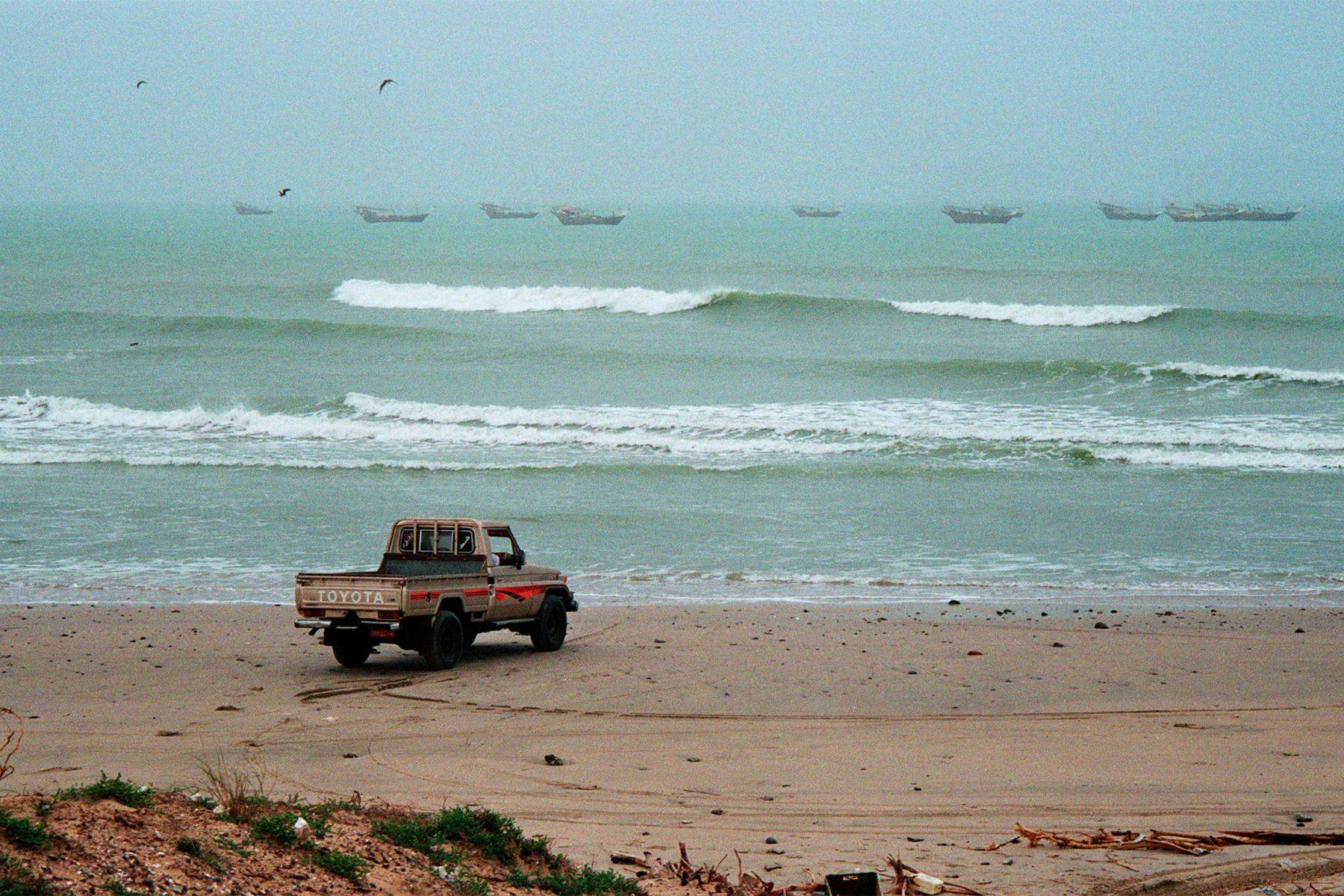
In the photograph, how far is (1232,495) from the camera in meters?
21.2

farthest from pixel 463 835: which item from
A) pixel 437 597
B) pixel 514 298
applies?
pixel 514 298

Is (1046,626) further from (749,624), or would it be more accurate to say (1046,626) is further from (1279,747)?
(1279,747)

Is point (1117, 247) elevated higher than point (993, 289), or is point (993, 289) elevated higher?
point (1117, 247)

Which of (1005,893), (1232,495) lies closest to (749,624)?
(1005,893)

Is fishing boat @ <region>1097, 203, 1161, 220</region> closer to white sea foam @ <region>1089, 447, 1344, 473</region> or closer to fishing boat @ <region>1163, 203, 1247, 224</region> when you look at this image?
fishing boat @ <region>1163, 203, 1247, 224</region>

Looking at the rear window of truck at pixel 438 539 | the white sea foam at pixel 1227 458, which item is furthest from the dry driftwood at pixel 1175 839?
the white sea foam at pixel 1227 458

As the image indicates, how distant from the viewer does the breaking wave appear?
993 inches

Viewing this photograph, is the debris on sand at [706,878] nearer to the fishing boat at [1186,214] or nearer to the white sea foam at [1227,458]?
the white sea foam at [1227,458]

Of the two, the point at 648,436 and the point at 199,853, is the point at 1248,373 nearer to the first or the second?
the point at 648,436

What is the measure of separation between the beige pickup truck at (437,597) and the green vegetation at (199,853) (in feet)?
19.7

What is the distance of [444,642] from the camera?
39.0 ft

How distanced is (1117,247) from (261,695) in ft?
295

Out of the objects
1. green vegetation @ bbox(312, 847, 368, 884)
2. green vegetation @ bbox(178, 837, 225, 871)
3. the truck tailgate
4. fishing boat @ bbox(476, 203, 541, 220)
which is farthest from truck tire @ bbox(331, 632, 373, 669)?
fishing boat @ bbox(476, 203, 541, 220)

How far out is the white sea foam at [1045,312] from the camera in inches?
1785
